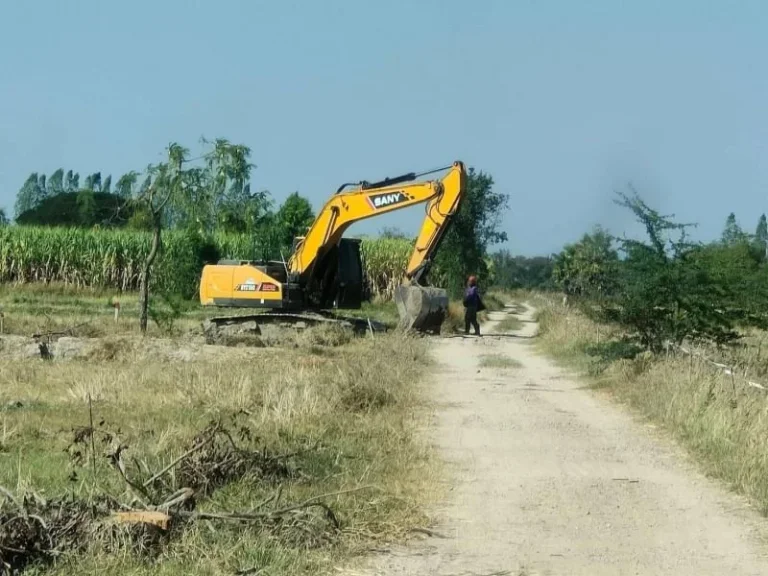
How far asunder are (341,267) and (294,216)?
3188 cm

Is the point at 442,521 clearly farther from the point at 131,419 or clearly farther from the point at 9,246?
the point at 9,246

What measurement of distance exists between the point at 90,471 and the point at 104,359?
1087 centimetres

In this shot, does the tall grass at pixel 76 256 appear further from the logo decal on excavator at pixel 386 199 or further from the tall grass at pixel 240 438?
the tall grass at pixel 240 438

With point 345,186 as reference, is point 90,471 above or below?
below

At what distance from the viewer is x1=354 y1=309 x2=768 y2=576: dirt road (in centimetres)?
789

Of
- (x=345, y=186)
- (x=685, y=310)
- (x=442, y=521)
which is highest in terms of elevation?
(x=345, y=186)

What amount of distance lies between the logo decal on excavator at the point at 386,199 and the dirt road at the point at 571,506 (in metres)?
13.9

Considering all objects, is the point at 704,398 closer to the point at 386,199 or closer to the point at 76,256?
the point at 386,199

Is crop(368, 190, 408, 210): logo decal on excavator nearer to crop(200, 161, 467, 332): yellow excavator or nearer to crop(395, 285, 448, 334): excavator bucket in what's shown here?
crop(200, 161, 467, 332): yellow excavator

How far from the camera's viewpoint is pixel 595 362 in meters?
20.8

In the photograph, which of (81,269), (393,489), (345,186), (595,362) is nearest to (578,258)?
(81,269)

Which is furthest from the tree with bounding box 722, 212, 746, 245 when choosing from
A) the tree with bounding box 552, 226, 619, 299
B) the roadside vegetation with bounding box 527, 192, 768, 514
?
the tree with bounding box 552, 226, 619, 299

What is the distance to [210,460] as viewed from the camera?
9180 mm

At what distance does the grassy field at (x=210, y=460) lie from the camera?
7223mm
